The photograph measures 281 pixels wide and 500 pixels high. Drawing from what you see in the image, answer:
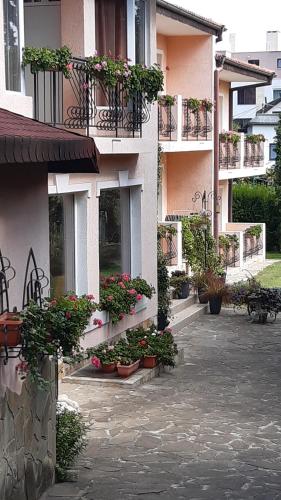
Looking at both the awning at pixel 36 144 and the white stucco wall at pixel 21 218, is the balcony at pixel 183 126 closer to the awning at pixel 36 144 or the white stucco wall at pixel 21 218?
the white stucco wall at pixel 21 218

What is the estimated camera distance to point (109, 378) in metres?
14.0

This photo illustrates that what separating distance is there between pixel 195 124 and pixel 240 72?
4995mm

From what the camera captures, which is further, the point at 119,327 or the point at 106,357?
the point at 119,327

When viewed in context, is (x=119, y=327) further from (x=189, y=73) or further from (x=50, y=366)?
(x=189, y=73)

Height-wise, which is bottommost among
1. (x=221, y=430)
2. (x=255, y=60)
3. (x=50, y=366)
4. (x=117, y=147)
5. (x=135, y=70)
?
(x=221, y=430)

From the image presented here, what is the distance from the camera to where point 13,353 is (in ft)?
25.2

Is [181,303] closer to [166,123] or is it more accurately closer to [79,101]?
[166,123]

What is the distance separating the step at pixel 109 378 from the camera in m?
13.7

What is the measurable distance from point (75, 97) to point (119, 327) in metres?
4.29

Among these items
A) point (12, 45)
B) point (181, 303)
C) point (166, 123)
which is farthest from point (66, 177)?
point (166, 123)

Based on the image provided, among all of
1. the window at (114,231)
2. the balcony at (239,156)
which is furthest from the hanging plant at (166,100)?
the window at (114,231)

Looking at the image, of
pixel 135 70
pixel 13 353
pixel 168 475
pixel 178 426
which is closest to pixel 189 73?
pixel 135 70

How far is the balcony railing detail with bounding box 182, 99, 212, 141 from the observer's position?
23.8 m

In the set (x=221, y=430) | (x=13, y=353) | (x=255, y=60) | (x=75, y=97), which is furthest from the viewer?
(x=255, y=60)
